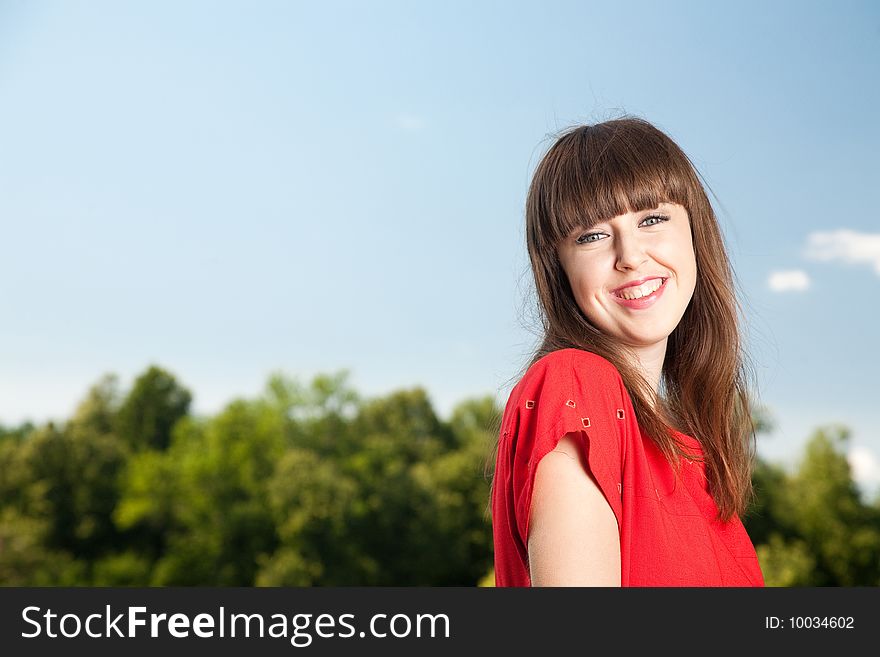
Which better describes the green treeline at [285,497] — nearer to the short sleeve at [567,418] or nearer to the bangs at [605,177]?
the bangs at [605,177]

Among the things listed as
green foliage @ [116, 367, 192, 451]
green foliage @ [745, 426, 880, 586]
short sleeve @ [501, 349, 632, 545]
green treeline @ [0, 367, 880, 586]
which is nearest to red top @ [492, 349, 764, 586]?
short sleeve @ [501, 349, 632, 545]

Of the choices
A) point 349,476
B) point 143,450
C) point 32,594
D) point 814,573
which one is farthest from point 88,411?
point 32,594

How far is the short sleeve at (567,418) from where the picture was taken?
982 millimetres

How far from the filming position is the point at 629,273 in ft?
3.84

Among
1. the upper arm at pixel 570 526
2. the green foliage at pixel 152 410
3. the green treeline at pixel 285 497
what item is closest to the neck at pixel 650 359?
the upper arm at pixel 570 526

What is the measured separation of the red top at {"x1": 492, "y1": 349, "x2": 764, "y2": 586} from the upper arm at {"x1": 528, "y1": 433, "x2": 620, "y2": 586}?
0.04 feet

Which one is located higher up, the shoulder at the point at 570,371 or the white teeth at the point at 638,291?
the white teeth at the point at 638,291

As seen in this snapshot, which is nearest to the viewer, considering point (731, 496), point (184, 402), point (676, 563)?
point (676, 563)

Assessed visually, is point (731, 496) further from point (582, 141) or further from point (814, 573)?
point (814, 573)

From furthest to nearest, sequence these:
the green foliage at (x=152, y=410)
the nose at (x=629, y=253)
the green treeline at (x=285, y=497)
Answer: the green foliage at (x=152, y=410)
the green treeline at (x=285, y=497)
the nose at (x=629, y=253)

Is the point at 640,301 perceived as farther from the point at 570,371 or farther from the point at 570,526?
the point at 570,526

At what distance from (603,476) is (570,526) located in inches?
2.7

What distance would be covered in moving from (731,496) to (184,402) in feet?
98.2

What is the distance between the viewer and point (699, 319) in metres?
1.47
